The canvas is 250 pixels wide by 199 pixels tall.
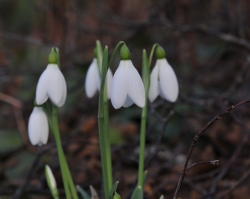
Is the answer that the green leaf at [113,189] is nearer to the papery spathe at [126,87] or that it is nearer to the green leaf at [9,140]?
the papery spathe at [126,87]

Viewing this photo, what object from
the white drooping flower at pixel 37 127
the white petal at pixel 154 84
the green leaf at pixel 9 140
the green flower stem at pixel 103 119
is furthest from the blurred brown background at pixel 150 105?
the white drooping flower at pixel 37 127

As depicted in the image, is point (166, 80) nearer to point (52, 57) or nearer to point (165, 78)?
point (165, 78)

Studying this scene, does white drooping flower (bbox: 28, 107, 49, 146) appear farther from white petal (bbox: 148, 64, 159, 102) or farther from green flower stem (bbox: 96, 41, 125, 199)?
white petal (bbox: 148, 64, 159, 102)

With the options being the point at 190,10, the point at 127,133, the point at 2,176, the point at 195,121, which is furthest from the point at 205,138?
the point at 190,10

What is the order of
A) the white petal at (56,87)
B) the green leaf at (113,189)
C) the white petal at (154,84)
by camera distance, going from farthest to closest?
the white petal at (154,84)
the white petal at (56,87)
the green leaf at (113,189)

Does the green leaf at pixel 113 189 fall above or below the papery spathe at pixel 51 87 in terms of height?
below

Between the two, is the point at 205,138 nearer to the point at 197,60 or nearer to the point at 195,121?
the point at 195,121
